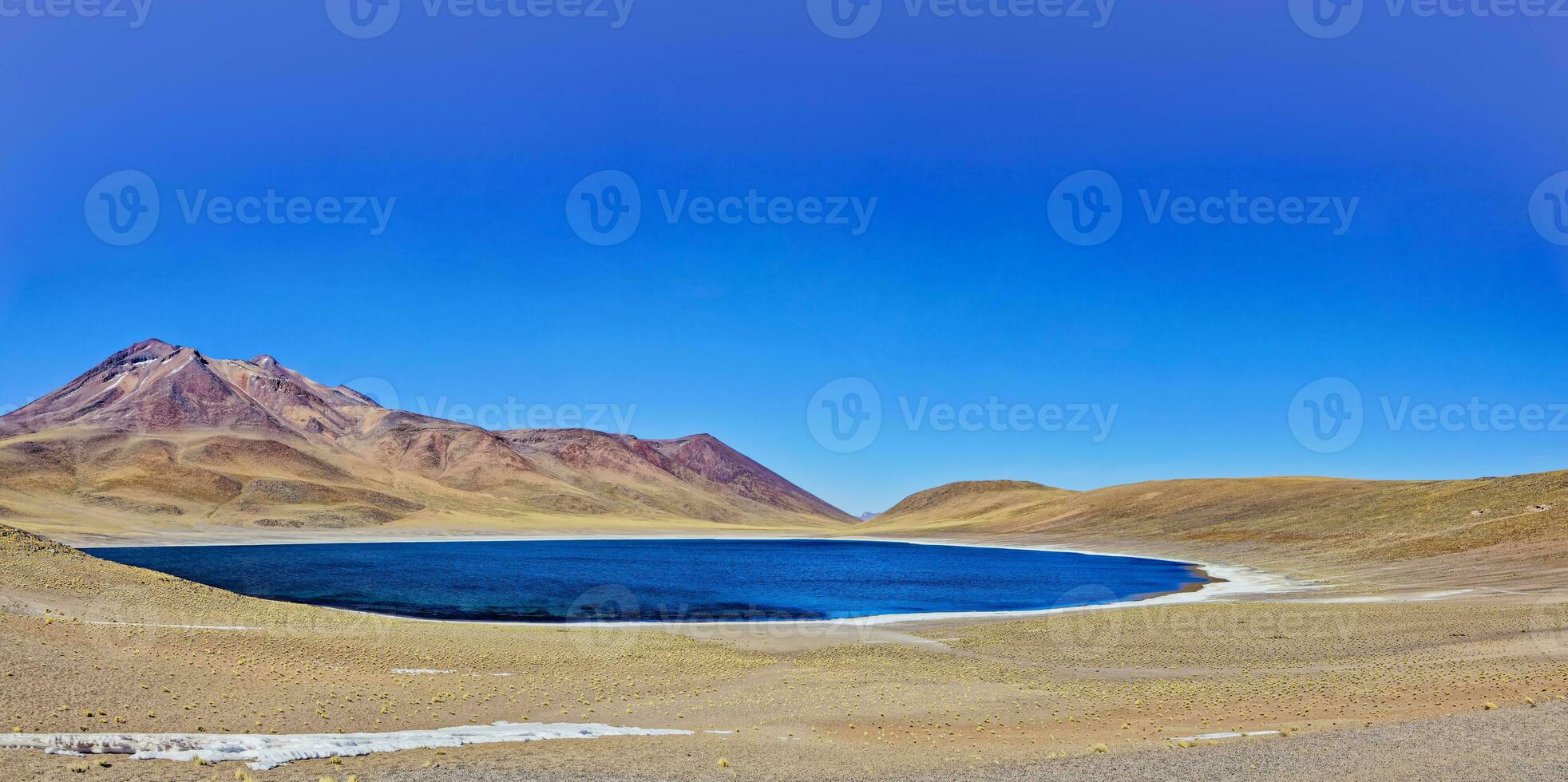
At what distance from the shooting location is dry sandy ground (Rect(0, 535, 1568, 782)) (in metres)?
13.1

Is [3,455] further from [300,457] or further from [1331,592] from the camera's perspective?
[1331,592]

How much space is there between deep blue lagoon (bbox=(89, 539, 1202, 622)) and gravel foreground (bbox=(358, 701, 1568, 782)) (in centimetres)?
2652

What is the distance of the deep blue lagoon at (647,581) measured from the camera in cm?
4344

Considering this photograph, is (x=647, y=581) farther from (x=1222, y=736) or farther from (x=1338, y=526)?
(x=1338, y=526)

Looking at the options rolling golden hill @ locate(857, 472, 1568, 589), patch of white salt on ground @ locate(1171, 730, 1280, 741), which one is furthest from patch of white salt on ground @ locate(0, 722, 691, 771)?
rolling golden hill @ locate(857, 472, 1568, 589)

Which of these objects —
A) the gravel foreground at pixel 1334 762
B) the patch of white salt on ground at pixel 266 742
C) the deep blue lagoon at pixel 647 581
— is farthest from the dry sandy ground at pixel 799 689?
the deep blue lagoon at pixel 647 581

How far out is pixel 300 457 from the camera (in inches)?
7485

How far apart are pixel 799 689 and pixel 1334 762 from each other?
1175cm

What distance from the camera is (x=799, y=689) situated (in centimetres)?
2125

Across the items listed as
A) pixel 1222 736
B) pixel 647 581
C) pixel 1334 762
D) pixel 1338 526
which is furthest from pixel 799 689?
pixel 1338 526

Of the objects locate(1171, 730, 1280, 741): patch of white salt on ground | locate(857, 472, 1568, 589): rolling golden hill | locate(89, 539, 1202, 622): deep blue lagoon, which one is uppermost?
locate(857, 472, 1568, 589): rolling golden hill

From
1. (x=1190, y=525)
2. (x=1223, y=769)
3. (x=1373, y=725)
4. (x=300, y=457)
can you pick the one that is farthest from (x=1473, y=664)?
(x=300, y=457)

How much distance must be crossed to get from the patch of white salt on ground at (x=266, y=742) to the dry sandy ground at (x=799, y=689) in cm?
53

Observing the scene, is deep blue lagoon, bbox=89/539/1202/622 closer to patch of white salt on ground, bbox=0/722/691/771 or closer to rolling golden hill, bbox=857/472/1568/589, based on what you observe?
rolling golden hill, bbox=857/472/1568/589
